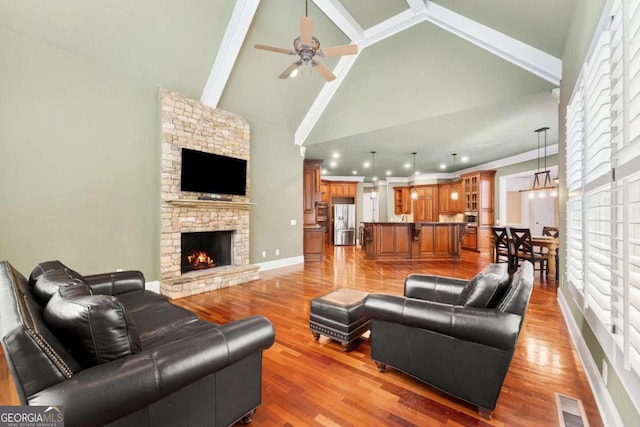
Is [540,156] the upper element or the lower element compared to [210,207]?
upper

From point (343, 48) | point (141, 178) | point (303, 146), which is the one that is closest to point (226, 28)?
point (343, 48)

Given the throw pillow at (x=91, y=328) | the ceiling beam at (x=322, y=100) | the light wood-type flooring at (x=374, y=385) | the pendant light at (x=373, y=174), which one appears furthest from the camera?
the pendant light at (x=373, y=174)

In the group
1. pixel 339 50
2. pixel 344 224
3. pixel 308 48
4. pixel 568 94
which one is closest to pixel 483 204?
pixel 344 224

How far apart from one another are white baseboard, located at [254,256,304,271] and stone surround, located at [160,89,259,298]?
2.39 feet

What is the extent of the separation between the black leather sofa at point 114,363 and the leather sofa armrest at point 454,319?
0.86 m

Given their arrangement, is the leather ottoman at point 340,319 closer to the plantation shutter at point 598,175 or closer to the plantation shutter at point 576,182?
the plantation shutter at point 598,175

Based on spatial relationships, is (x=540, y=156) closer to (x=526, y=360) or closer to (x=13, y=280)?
(x=526, y=360)

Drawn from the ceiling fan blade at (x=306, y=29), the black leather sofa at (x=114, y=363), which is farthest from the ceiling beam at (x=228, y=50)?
the black leather sofa at (x=114, y=363)

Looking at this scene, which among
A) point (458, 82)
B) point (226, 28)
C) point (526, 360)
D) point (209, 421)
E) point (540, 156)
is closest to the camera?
point (209, 421)

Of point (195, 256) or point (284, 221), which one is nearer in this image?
point (195, 256)

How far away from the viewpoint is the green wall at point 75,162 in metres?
3.10

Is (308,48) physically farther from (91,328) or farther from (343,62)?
(91,328)

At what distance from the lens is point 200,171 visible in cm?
466

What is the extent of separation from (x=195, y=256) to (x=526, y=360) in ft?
16.4
